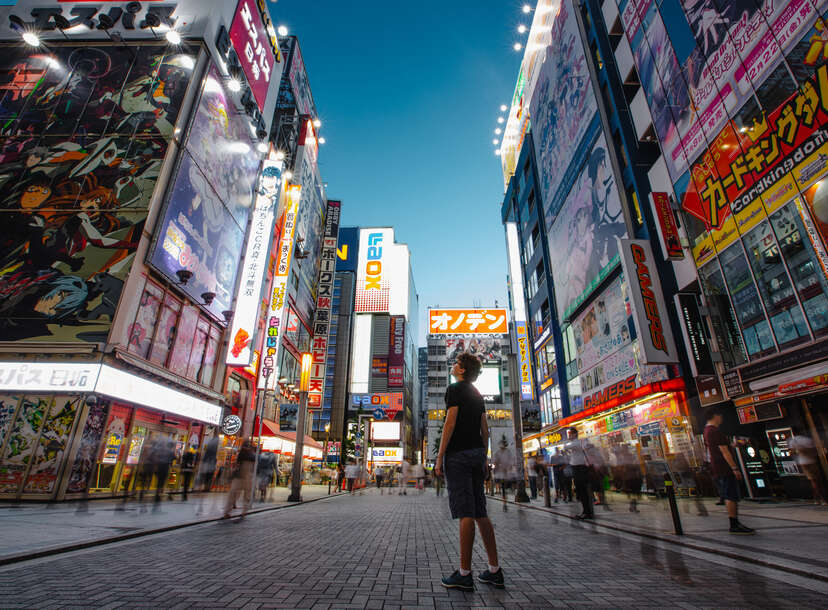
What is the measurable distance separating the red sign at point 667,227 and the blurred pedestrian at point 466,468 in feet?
46.6

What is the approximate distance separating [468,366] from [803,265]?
1149 centimetres

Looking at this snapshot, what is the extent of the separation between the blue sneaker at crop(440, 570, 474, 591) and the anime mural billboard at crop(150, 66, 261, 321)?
14950mm

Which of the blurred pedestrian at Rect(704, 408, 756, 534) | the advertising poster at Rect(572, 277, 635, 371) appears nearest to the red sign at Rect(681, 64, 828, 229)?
the advertising poster at Rect(572, 277, 635, 371)

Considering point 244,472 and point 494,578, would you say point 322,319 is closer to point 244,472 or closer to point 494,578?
point 244,472

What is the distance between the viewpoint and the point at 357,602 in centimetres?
280

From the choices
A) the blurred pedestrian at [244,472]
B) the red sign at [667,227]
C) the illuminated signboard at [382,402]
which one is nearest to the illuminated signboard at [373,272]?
the illuminated signboard at [382,402]

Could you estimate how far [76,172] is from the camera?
15094 millimetres

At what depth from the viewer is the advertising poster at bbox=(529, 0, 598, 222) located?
23.8 meters

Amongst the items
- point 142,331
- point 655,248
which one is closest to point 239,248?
point 142,331

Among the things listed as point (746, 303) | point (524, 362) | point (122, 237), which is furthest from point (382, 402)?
point (746, 303)

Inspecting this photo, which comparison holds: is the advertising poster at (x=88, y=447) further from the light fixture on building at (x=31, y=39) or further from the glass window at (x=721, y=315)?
the glass window at (x=721, y=315)

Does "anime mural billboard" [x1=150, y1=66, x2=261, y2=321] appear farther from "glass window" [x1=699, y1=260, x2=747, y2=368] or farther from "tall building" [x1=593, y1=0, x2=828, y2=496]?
"glass window" [x1=699, y1=260, x2=747, y2=368]

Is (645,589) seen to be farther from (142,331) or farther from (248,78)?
(248,78)

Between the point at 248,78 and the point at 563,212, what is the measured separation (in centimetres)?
2064
